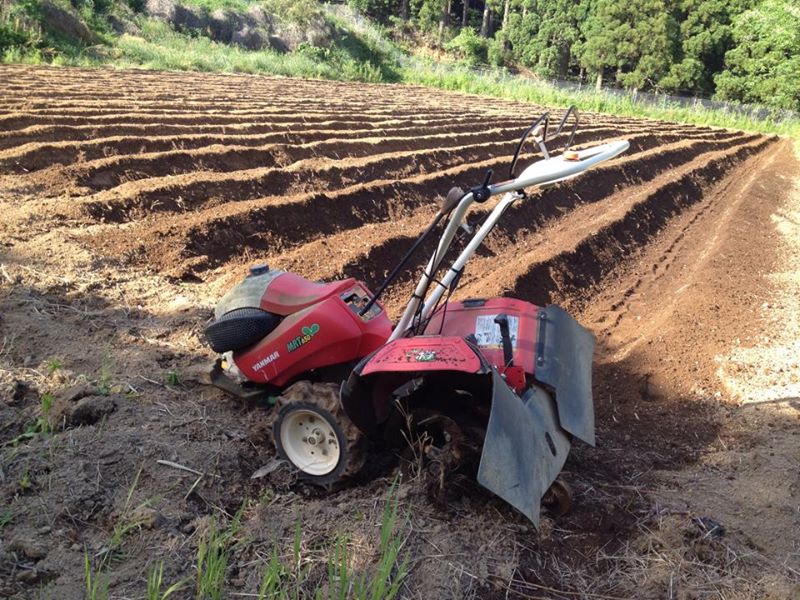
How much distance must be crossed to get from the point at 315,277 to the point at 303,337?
2.75m

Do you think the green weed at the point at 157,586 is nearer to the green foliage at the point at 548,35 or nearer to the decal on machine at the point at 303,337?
the decal on machine at the point at 303,337

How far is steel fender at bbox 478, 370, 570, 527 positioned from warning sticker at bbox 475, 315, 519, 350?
1.31 feet

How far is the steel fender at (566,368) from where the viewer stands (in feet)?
10.2

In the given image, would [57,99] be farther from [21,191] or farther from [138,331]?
[138,331]

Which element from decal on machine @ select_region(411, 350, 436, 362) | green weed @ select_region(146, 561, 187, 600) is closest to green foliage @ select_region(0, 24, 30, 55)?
decal on machine @ select_region(411, 350, 436, 362)

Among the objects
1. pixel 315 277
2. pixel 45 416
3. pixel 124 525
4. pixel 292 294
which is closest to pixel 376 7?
pixel 315 277

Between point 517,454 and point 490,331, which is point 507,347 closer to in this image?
point 490,331

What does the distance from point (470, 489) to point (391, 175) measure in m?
7.25

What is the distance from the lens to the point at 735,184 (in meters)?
14.2

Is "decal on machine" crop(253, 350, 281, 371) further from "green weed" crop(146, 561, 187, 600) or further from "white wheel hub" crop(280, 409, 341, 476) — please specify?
"green weed" crop(146, 561, 187, 600)

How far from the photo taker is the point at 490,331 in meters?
3.28

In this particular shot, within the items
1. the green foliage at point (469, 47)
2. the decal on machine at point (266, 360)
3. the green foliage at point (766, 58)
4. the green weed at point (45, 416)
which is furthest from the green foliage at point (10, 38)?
the green foliage at point (469, 47)

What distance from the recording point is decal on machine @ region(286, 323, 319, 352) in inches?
126

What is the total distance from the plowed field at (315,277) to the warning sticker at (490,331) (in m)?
0.71
